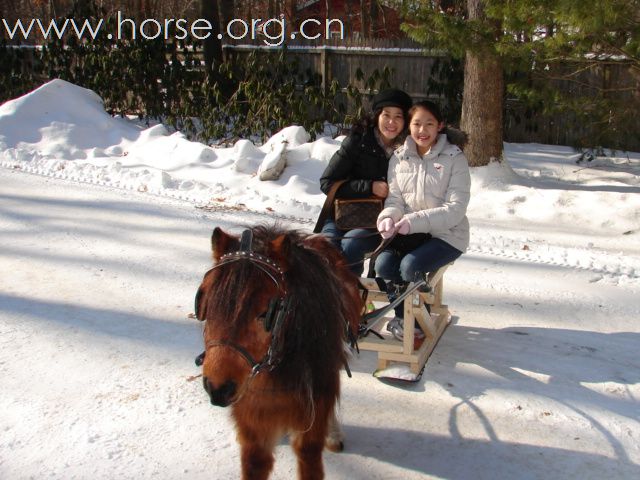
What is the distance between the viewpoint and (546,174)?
957 cm

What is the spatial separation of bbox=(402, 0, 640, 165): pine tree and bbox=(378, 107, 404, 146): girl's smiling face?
2327 mm

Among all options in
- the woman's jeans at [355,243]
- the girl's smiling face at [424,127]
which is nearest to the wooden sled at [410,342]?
the woman's jeans at [355,243]

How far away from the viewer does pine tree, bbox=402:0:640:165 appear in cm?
559

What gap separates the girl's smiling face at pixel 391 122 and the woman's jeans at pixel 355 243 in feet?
2.04

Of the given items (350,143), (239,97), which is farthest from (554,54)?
(239,97)

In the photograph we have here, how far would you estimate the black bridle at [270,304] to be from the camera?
6.76 feet

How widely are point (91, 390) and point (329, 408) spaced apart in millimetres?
1585

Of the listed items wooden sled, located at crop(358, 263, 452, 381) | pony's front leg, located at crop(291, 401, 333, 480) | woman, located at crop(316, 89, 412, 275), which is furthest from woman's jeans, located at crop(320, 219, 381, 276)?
pony's front leg, located at crop(291, 401, 333, 480)

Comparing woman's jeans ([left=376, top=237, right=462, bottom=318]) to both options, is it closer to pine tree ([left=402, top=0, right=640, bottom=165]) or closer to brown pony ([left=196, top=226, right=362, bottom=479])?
brown pony ([left=196, top=226, right=362, bottom=479])

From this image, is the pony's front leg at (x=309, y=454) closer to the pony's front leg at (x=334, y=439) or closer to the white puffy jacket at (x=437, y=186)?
the pony's front leg at (x=334, y=439)

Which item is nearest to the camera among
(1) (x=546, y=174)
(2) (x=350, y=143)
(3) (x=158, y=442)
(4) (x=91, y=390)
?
(3) (x=158, y=442)

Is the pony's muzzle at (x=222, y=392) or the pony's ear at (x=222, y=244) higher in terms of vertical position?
the pony's ear at (x=222, y=244)

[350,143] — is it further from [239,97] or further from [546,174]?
[239,97]

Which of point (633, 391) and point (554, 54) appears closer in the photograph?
point (633, 391)
